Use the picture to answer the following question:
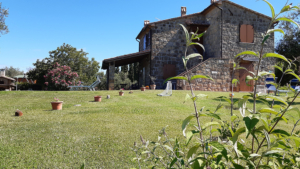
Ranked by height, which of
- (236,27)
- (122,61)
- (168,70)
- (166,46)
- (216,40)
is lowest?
(168,70)

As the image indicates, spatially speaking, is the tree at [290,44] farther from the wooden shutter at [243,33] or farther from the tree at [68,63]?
the tree at [68,63]

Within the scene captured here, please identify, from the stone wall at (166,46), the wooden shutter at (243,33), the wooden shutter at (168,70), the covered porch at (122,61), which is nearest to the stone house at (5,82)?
the covered porch at (122,61)

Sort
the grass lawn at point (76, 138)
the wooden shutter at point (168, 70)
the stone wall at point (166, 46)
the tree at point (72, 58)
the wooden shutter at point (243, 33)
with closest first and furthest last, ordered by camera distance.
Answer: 1. the grass lawn at point (76, 138)
2. the stone wall at point (166, 46)
3. the wooden shutter at point (168, 70)
4. the wooden shutter at point (243, 33)
5. the tree at point (72, 58)

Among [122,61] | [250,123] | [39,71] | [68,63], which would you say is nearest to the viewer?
[250,123]

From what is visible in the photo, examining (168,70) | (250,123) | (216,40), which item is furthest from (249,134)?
(216,40)

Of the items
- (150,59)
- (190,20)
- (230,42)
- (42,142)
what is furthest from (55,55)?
(42,142)

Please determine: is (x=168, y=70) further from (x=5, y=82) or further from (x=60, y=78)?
(x=5, y=82)

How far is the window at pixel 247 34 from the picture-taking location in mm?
17516

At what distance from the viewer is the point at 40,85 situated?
23469mm

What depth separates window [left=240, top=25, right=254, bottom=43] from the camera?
1752 centimetres

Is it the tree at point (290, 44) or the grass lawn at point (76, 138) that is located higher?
the tree at point (290, 44)

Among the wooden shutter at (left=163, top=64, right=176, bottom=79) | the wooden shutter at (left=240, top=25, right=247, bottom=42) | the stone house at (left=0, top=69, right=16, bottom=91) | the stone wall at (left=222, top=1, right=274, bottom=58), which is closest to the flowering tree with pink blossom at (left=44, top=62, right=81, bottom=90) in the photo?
the wooden shutter at (left=163, top=64, right=176, bottom=79)

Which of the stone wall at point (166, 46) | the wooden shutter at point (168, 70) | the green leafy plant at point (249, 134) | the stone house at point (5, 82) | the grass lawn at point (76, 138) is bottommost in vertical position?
the grass lawn at point (76, 138)

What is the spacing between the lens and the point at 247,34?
1764cm
